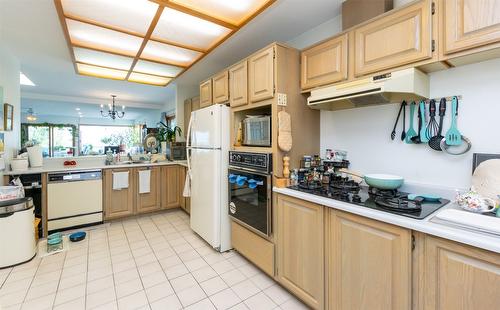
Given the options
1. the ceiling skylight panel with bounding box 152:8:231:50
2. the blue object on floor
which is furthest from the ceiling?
the blue object on floor

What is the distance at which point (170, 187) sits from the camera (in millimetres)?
3854

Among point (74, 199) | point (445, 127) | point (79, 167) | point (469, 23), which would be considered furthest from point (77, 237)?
point (469, 23)

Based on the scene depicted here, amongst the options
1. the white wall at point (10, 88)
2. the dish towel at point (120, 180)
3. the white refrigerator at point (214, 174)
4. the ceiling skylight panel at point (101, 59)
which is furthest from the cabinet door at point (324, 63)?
the white wall at point (10, 88)

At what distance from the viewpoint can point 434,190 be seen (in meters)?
1.46

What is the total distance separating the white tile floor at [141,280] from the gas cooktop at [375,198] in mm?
892

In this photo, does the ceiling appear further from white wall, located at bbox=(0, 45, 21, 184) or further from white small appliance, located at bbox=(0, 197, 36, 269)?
white small appliance, located at bbox=(0, 197, 36, 269)

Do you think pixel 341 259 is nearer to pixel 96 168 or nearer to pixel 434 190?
pixel 434 190

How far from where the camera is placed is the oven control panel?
1868 mm

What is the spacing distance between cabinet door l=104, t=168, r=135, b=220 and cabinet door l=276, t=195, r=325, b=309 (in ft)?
8.82

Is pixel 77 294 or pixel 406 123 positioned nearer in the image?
pixel 406 123

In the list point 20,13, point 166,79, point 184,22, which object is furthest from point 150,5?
point 166,79

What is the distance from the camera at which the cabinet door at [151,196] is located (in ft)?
11.6

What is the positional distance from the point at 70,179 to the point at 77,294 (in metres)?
1.85

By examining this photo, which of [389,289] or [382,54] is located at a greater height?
[382,54]
